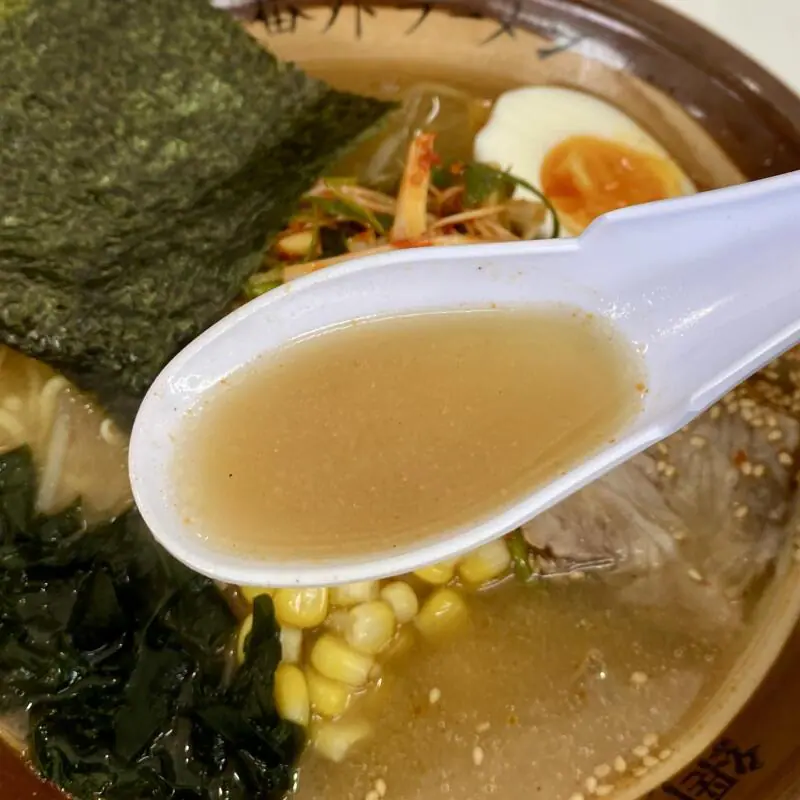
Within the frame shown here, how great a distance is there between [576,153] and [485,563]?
33.4 inches

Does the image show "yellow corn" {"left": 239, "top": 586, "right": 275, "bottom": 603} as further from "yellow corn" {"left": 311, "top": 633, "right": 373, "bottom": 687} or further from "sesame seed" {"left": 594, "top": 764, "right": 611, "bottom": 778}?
"sesame seed" {"left": 594, "top": 764, "right": 611, "bottom": 778}

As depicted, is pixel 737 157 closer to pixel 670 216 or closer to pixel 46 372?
pixel 670 216

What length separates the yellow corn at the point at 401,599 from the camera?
4.33 ft

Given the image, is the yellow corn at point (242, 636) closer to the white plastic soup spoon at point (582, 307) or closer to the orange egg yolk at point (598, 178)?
the white plastic soup spoon at point (582, 307)

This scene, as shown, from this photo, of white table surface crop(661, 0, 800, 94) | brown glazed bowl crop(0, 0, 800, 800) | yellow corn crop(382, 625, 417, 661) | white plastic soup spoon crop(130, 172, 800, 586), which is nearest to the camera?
white plastic soup spoon crop(130, 172, 800, 586)

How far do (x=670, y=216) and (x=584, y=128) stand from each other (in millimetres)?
579

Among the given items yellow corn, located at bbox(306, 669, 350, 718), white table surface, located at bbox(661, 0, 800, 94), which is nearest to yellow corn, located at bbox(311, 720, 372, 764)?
yellow corn, located at bbox(306, 669, 350, 718)

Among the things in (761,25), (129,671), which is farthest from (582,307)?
(761,25)

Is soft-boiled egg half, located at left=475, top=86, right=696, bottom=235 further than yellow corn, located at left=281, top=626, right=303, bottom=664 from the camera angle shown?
Yes

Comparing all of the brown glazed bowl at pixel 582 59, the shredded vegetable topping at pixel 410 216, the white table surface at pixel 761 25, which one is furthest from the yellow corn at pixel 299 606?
the white table surface at pixel 761 25

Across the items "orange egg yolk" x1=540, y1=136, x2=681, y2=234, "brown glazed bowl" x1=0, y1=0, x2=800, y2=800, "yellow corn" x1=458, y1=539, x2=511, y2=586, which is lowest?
"yellow corn" x1=458, y1=539, x2=511, y2=586

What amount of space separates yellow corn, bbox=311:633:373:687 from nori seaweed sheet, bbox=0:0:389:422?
51cm

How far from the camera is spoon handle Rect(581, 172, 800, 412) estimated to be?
3.54 ft

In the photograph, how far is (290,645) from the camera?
1290 mm
